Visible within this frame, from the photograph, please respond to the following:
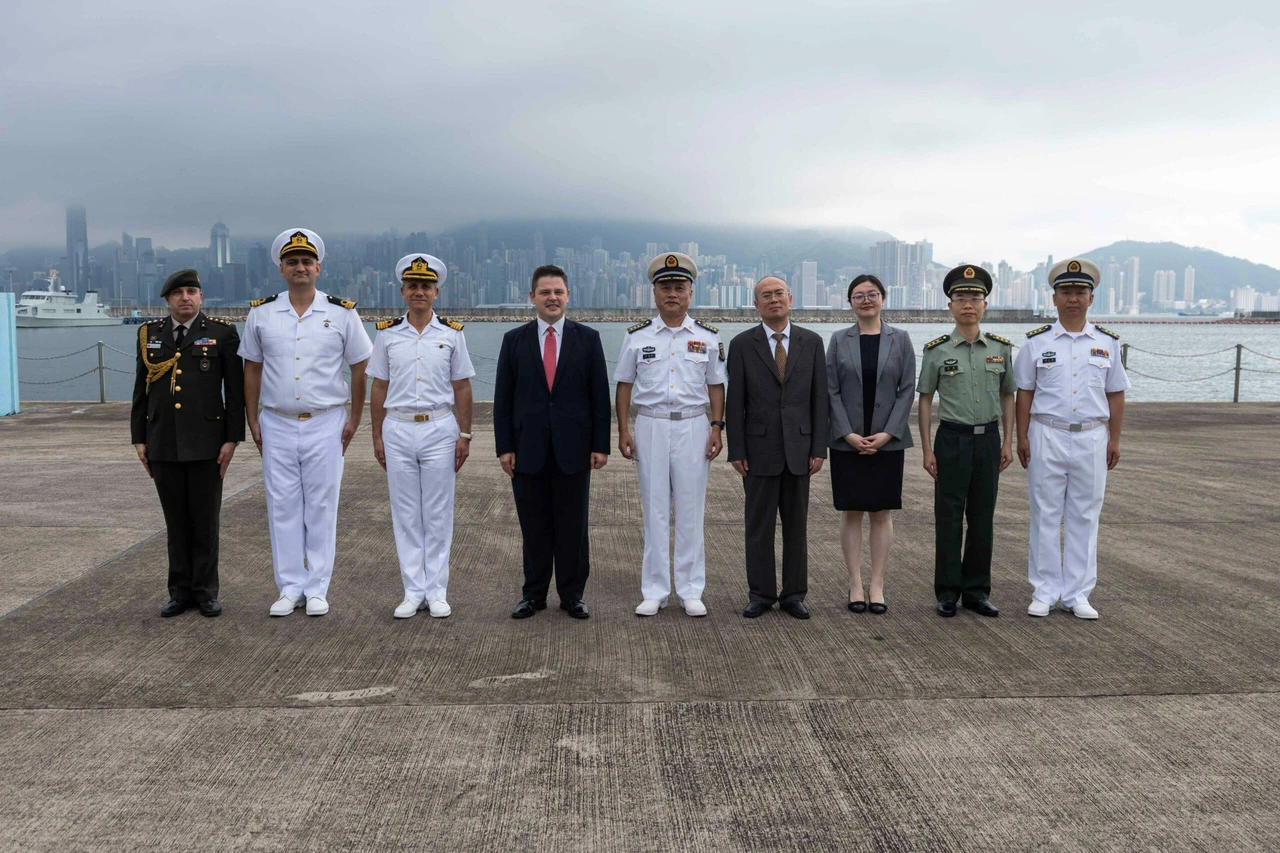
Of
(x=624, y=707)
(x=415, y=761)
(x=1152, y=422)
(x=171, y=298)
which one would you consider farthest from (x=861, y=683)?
(x=1152, y=422)

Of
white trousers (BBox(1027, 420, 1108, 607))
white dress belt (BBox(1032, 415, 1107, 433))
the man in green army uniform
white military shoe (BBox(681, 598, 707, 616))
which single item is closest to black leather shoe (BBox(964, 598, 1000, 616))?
the man in green army uniform

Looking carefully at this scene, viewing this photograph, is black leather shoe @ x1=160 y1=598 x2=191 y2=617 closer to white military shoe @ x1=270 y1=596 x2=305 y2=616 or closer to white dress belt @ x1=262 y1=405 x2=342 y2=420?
white military shoe @ x1=270 y1=596 x2=305 y2=616

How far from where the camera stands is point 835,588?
17.1 ft

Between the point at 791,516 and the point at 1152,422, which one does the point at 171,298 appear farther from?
the point at 1152,422

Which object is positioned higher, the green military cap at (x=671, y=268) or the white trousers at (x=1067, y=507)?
the green military cap at (x=671, y=268)

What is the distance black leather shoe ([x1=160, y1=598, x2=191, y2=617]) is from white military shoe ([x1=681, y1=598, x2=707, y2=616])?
248 cm

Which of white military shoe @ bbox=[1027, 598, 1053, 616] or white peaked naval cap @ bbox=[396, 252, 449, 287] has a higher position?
white peaked naval cap @ bbox=[396, 252, 449, 287]

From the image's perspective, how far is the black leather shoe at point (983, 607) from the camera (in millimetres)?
4680

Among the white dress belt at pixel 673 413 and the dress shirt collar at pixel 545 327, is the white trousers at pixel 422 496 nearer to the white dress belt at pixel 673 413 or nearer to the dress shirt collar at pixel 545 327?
the dress shirt collar at pixel 545 327

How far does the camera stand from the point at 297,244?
15.3 ft

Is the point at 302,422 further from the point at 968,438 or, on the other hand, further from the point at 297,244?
the point at 968,438

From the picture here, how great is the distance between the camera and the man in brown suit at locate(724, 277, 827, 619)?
4.68 meters

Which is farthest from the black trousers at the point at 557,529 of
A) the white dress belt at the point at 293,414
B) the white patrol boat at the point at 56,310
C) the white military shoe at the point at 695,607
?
the white patrol boat at the point at 56,310

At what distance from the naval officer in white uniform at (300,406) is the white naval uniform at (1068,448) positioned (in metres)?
3.39
